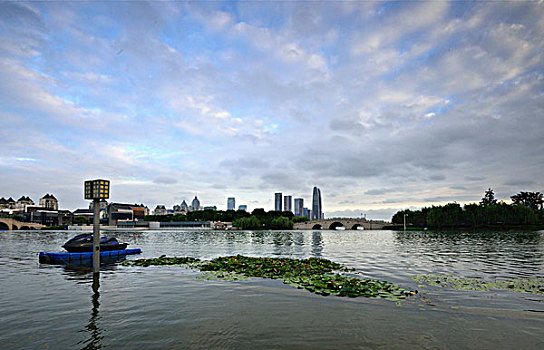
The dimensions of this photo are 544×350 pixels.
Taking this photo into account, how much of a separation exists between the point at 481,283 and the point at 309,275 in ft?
37.9

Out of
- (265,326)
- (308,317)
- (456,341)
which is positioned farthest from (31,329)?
(456,341)

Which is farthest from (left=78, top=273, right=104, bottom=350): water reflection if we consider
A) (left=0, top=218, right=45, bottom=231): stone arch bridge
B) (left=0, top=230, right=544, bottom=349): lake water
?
(left=0, top=218, right=45, bottom=231): stone arch bridge

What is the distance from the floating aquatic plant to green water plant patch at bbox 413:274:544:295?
3727mm

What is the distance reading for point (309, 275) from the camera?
76.8ft

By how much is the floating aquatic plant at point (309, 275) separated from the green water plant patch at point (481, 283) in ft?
12.2

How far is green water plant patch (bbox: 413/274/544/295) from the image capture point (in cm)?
2008

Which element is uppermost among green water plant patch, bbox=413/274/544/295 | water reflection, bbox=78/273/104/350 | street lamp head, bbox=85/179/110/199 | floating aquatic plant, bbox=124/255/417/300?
street lamp head, bbox=85/179/110/199

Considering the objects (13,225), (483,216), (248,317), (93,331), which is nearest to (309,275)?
(248,317)

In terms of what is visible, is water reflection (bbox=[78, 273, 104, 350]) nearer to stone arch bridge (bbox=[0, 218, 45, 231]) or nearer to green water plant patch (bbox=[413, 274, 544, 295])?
green water plant patch (bbox=[413, 274, 544, 295])

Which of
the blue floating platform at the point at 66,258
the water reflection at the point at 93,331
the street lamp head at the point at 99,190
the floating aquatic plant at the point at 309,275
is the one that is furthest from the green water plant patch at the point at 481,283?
the blue floating platform at the point at 66,258

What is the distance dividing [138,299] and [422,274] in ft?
68.9

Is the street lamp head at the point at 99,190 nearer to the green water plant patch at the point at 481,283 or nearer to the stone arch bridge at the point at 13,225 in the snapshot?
the green water plant patch at the point at 481,283

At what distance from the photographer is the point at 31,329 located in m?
12.4

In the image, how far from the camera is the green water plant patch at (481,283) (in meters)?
20.1
